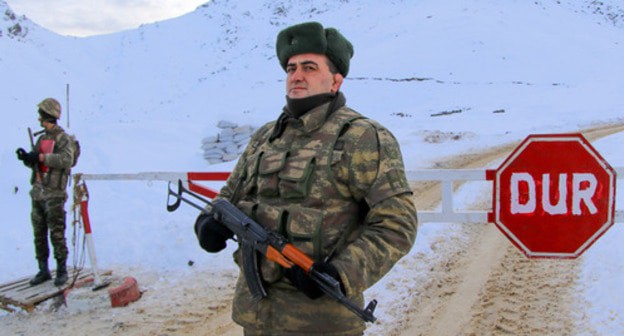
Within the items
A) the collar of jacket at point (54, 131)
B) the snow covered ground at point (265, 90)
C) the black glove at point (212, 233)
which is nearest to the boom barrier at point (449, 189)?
the collar of jacket at point (54, 131)

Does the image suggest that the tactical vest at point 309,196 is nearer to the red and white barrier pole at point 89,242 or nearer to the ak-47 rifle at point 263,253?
the ak-47 rifle at point 263,253

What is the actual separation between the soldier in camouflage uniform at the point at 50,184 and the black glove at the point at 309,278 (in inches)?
168

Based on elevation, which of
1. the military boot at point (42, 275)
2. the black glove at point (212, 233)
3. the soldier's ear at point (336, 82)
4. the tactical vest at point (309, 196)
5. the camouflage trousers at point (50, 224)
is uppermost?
the soldier's ear at point (336, 82)

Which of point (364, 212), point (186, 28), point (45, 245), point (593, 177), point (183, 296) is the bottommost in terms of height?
point (183, 296)

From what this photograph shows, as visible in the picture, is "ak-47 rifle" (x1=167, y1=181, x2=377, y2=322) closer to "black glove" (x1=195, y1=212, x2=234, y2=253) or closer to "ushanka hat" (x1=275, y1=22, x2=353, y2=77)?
"black glove" (x1=195, y1=212, x2=234, y2=253)

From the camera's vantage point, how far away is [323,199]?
6.39ft

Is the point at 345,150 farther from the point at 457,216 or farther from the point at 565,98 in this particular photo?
the point at 565,98

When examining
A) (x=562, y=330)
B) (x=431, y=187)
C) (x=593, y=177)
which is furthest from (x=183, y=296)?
(x=431, y=187)

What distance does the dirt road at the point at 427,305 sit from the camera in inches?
161

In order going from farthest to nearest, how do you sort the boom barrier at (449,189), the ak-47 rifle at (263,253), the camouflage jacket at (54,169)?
the camouflage jacket at (54,169) < the boom barrier at (449,189) < the ak-47 rifle at (263,253)

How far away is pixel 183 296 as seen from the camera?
5109 mm

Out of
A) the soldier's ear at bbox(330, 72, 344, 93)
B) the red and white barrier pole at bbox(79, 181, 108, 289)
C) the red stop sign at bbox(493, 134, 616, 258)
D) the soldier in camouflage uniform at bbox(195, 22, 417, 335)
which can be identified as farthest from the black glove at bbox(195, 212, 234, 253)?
the red and white barrier pole at bbox(79, 181, 108, 289)

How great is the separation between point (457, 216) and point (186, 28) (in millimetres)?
45129

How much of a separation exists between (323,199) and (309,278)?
319 millimetres
